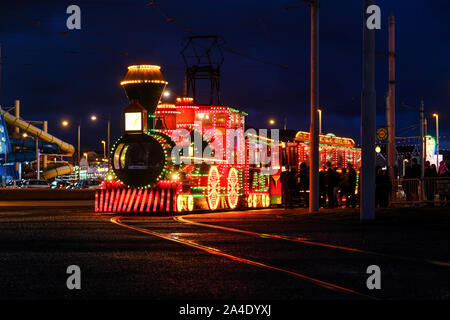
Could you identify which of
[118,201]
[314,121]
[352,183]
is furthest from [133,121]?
[352,183]

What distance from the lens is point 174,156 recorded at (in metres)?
25.8

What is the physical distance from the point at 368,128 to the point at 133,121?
953 cm

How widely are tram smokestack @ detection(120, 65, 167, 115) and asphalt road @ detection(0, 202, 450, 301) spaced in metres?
8.66

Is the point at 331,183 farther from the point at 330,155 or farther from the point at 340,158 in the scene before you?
the point at 340,158

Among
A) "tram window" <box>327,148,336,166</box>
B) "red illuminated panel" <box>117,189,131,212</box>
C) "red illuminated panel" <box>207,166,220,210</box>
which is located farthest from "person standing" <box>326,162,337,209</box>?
"red illuminated panel" <box>117,189,131,212</box>

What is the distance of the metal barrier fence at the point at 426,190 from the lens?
2730cm

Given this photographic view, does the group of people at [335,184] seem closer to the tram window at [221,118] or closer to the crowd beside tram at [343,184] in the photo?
the crowd beside tram at [343,184]

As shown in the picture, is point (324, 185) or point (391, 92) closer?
Answer: point (324, 185)

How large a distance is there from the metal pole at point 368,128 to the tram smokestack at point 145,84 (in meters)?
9.03

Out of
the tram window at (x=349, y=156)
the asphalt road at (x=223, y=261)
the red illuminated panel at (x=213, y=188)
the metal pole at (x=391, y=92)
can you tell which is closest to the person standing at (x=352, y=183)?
the metal pole at (x=391, y=92)

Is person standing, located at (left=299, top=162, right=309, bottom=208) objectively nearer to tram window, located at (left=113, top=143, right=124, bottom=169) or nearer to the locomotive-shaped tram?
the locomotive-shaped tram

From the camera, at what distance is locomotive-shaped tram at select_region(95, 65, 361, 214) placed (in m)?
25.8

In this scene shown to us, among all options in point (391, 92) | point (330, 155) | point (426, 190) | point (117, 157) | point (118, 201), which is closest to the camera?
point (118, 201)

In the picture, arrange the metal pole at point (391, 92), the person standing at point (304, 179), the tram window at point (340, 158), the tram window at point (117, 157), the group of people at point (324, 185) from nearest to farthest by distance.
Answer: the tram window at point (117, 157) < the group of people at point (324, 185) < the person standing at point (304, 179) < the metal pole at point (391, 92) < the tram window at point (340, 158)
